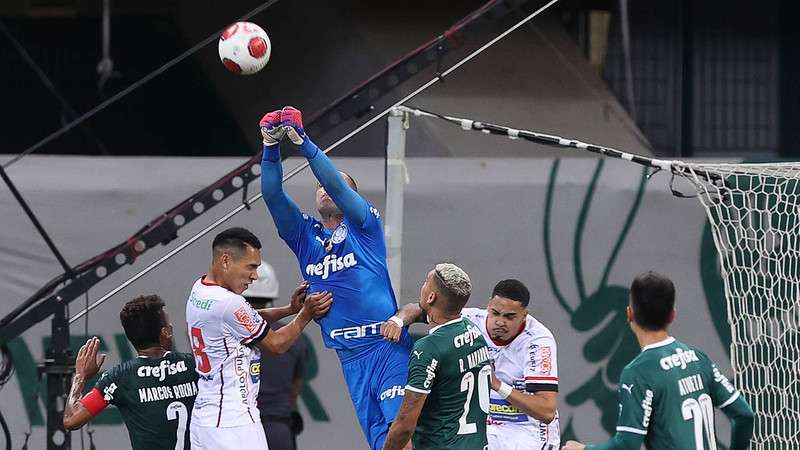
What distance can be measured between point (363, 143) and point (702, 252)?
3.77 metres

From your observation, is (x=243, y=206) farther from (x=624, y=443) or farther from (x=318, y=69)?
(x=318, y=69)

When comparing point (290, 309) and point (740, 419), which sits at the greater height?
Result: point (290, 309)

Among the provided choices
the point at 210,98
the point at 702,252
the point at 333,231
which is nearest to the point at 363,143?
the point at 210,98

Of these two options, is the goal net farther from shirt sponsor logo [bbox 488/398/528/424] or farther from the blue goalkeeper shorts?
the blue goalkeeper shorts

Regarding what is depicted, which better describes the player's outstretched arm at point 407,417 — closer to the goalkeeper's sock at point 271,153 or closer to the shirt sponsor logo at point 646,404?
the shirt sponsor logo at point 646,404

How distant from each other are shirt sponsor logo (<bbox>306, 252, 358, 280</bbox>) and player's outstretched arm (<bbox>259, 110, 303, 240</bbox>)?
22cm

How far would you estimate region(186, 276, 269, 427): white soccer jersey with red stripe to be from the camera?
6875mm

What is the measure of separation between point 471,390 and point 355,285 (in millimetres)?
992

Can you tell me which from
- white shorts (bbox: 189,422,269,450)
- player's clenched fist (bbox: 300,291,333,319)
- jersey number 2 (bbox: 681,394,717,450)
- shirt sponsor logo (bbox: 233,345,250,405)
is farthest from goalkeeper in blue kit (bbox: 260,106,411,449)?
jersey number 2 (bbox: 681,394,717,450)

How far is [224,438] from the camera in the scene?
6.90m

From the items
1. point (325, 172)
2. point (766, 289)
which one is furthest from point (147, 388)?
point (766, 289)

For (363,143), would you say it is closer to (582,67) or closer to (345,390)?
(582,67)

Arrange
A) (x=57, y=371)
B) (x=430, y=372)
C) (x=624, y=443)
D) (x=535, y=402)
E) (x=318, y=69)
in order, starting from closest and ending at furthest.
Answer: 1. (x=624, y=443)
2. (x=430, y=372)
3. (x=535, y=402)
4. (x=57, y=371)
5. (x=318, y=69)

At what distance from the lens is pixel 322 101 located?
13023mm
